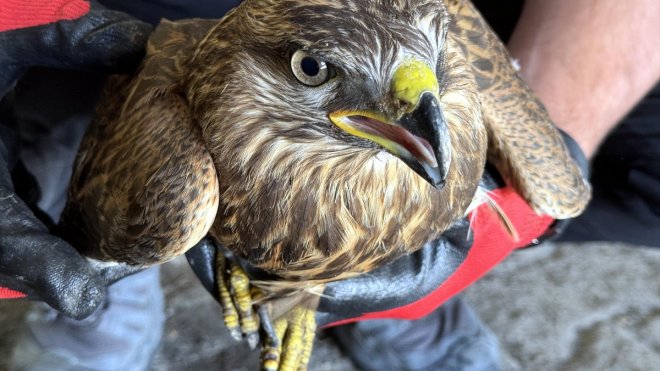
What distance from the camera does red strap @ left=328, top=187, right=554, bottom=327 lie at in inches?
74.7

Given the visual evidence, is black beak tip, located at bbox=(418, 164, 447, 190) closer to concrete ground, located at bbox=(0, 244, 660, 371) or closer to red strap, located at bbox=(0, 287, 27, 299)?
red strap, located at bbox=(0, 287, 27, 299)

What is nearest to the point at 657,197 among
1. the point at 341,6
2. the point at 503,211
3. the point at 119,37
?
the point at 503,211

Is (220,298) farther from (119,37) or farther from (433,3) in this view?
(433,3)

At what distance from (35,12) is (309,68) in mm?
833

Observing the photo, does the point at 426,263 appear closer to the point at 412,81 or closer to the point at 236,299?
the point at 236,299

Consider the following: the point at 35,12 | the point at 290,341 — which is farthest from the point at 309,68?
the point at 290,341

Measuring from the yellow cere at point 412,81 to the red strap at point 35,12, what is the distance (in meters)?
0.95

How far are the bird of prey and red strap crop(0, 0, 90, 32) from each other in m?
0.20

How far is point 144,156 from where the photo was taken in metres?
1.44

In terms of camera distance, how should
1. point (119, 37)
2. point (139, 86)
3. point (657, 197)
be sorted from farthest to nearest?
point (657, 197)
point (119, 37)
point (139, 86)

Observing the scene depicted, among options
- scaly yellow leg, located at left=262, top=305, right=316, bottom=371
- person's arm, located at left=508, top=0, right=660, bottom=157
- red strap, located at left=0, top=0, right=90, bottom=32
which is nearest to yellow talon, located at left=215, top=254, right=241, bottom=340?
scaly yellow leg, located at left=262, top=305, right=316, bottom=371

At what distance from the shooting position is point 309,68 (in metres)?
1.19

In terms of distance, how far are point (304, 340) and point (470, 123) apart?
847 mm

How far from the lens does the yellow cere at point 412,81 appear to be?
1.11 meters
